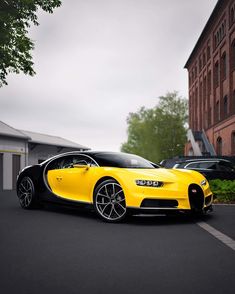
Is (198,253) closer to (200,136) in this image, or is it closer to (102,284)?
(102,284)

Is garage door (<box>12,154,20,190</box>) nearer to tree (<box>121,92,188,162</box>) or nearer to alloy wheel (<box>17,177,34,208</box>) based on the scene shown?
alloy wheel (<box>17,177,34,208</box>)

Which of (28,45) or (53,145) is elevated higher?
(28,45)

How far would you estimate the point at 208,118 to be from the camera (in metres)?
40.9

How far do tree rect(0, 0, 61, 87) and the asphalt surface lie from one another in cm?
1151

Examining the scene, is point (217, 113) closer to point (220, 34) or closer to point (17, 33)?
point (220, 34)

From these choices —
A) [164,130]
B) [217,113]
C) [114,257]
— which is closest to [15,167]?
[217,113]

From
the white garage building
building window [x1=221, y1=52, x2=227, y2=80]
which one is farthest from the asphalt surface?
building window [x1=221, y1=52, x2=227, y2=80]

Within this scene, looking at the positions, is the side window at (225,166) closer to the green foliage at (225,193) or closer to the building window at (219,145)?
the green foliage at (225,193)

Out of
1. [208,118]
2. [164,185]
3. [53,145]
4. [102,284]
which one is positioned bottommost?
[102,284]

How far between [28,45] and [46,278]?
1635cm

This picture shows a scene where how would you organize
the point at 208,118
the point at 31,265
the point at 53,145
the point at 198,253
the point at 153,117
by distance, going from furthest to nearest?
1. the point at 153,117
2. the point at 208,118
3. the point at 53,145
4. the point at 198,253
5. the point at 31,265

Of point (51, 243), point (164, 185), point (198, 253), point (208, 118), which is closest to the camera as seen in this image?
point (198, 253)

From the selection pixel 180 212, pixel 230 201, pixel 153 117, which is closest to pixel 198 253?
pixel 180 212

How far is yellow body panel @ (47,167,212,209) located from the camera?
25.1 feet
